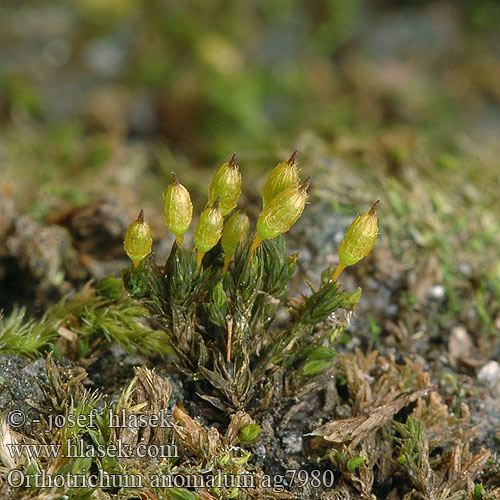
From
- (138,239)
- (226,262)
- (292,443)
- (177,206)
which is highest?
(177,206)

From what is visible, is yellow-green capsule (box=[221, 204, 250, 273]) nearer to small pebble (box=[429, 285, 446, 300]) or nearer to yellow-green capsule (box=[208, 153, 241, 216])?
yellow-green capsule (box=[208, 153, 241, 216])

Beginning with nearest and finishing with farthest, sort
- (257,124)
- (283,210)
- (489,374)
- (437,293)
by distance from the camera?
(283,210) → (489,374) → (437,293) → (257,124)

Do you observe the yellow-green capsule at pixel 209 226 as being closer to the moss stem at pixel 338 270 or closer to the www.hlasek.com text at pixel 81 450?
the moss stem at pixel 338 270

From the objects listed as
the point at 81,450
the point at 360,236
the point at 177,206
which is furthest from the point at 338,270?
the point at 81,450

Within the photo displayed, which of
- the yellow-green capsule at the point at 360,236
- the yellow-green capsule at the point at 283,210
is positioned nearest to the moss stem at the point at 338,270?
the yellow-green capsule at the point at 360,236

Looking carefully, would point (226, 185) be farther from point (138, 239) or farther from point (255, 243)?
point (138, 239)

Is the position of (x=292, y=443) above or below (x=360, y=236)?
below
